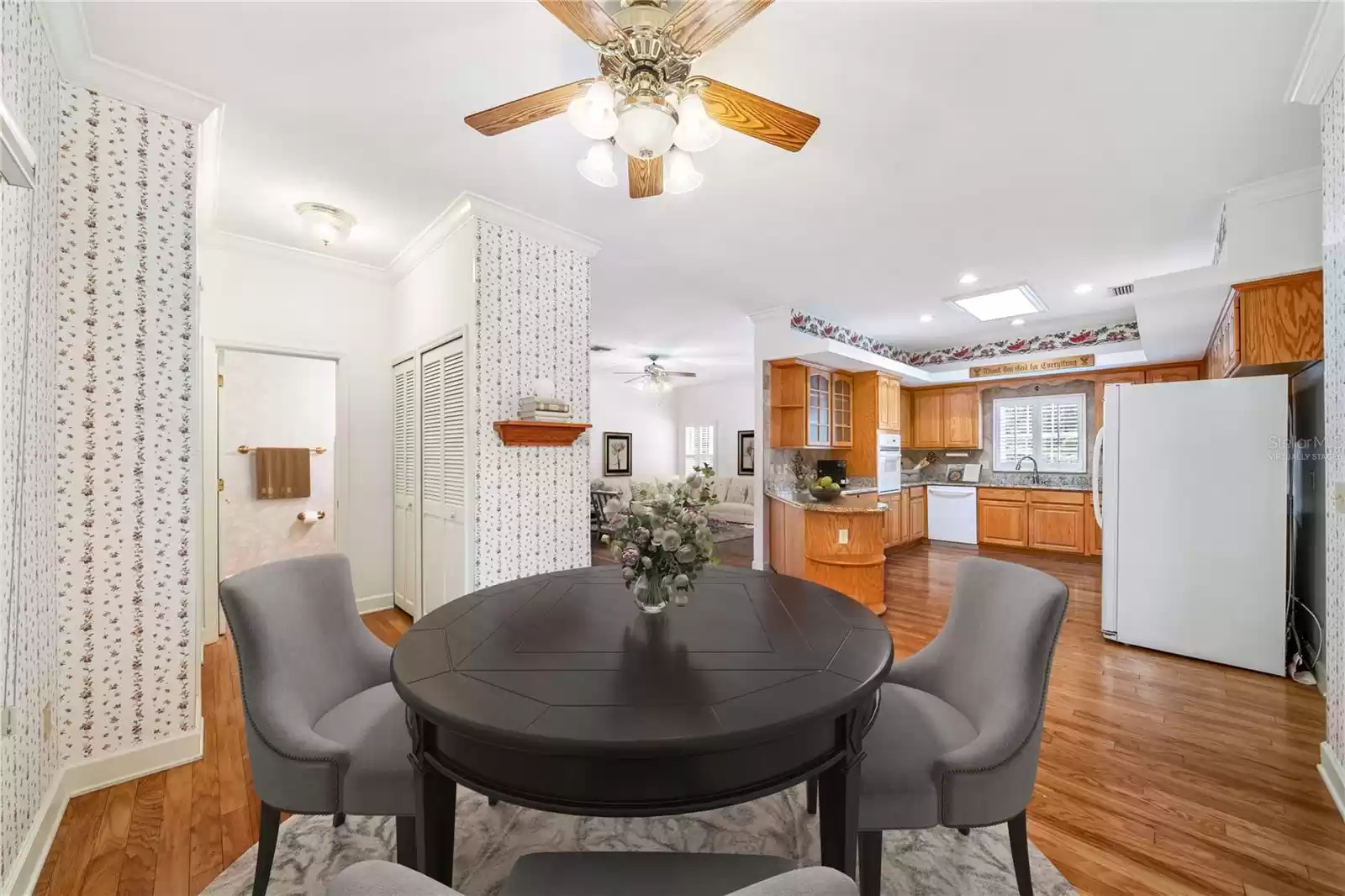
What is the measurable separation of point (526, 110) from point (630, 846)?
2445mm

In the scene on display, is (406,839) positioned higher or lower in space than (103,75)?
lower

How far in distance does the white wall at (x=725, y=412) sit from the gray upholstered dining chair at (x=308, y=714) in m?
8.05

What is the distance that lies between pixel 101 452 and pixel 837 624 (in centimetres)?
274

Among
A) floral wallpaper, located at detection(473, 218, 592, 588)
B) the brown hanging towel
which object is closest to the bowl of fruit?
floral wallpaper, located at detection(473, 218, 592, 588)

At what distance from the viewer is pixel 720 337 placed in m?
6.36

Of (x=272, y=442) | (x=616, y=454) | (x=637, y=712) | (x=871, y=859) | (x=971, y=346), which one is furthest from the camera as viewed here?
(x=616, y=454)

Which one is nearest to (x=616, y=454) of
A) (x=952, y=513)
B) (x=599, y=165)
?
(x=952, y=513)

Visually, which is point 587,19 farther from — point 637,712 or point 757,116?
point 637,712

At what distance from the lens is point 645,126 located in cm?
153

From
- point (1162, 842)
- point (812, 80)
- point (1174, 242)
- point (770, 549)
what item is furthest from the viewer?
point (770, 549)

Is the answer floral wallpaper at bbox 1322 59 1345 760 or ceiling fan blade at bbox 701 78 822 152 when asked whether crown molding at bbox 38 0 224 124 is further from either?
floral wallpaper at bbox 1322 59 1345 760

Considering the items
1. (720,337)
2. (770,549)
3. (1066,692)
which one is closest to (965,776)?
(1066,692)

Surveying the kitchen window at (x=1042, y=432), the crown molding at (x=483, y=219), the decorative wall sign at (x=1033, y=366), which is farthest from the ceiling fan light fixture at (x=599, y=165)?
the kitchen window at (x=1042, y=432)

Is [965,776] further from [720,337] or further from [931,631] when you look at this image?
[720,337]
